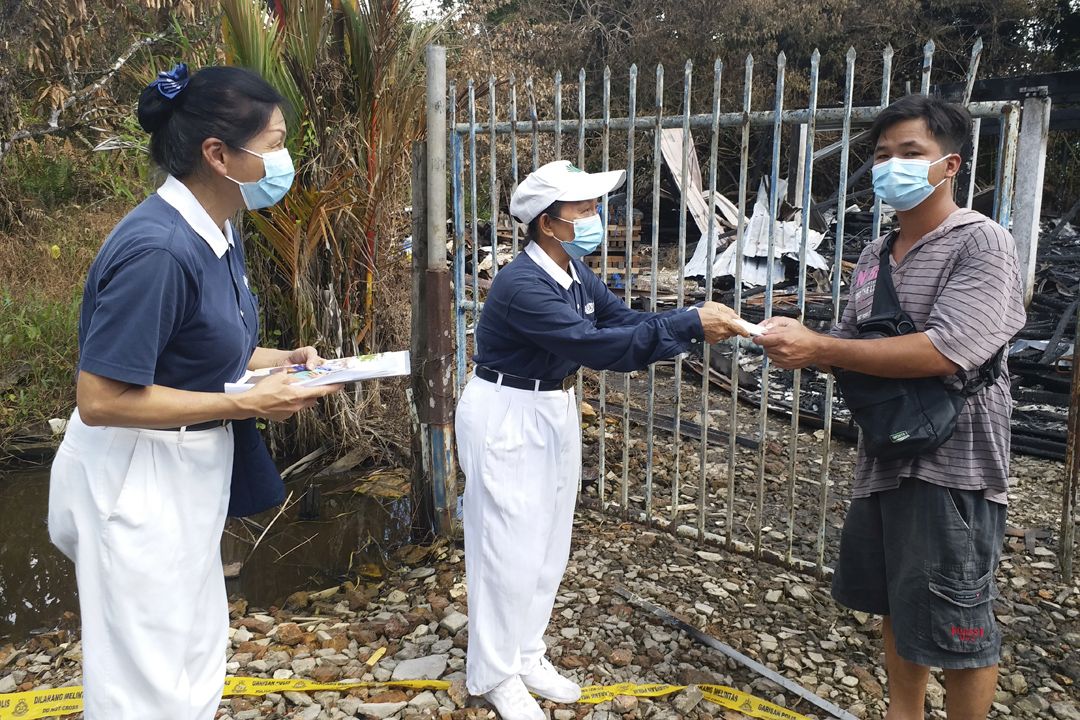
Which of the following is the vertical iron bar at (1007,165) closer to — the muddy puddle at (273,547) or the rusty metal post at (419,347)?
the rusty metal post at (419,347)

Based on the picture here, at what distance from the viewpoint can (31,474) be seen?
6.12 m

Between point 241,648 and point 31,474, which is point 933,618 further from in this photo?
point 31,474

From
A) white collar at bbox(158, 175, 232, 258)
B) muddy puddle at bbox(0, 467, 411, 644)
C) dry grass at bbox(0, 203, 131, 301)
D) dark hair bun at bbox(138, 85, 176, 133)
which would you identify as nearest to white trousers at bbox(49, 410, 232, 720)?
white collar at bbox(158, 175, 232, 258)

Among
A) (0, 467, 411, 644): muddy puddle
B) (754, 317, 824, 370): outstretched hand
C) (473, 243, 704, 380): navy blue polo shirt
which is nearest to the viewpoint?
(754, 317, 824, 370): outstretched hand

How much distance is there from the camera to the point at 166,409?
176 cm

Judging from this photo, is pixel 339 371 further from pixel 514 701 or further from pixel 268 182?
pixel 514 701

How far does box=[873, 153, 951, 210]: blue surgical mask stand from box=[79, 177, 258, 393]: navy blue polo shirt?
5.91ft

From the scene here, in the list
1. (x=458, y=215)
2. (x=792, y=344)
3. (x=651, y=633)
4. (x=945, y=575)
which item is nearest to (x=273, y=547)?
(x=458, y=215)

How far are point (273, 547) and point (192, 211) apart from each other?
138 inches

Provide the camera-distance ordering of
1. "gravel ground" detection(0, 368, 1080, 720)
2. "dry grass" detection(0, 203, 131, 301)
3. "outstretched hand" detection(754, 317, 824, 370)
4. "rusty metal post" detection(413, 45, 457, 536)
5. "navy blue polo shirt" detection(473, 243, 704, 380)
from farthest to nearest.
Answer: "dry grass" detection(0, 203, 131, 301)
"rusty metal post" detection(413, 45, 457, 536)
"gravel ground" detection(0, 368, 1080, 720)
"navy blue polo shirt" detection(473, 243, 704, 380)
"outstretched hand" detection(754, 317, 824, 370)

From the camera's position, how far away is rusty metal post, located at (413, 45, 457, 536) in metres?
3.99

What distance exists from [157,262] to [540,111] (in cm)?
1272

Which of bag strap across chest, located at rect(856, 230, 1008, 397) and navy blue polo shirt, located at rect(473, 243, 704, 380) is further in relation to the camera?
navy blue polo shirt, located at rect(473, 243, 704, 380)

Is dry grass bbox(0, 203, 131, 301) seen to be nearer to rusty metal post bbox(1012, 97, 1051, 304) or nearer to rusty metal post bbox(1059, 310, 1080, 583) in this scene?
rusty metal post bbox(1012, 97, 1051, 304)
